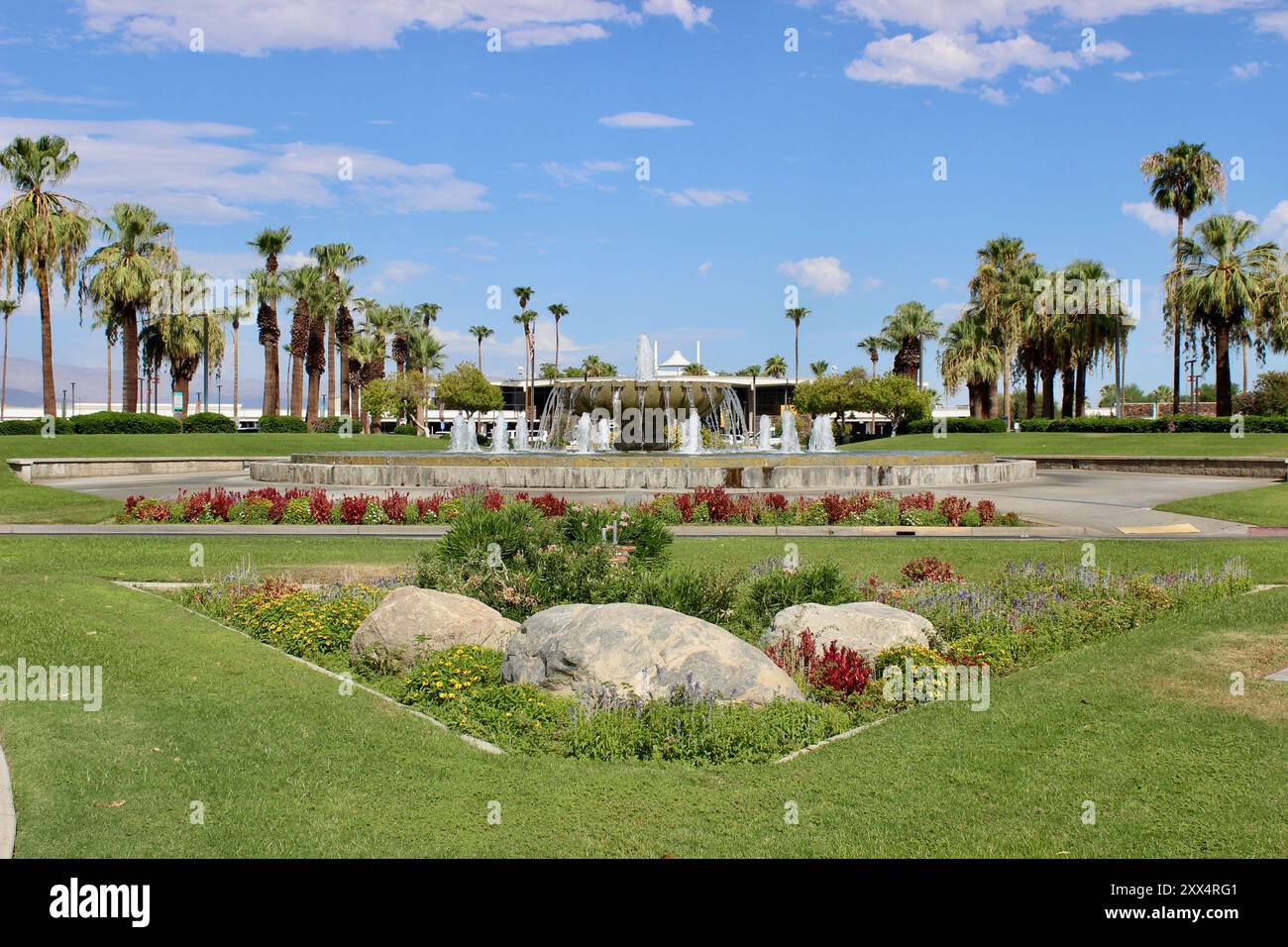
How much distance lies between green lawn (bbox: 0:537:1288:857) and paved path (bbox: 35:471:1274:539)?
375 inches

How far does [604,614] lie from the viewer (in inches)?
292

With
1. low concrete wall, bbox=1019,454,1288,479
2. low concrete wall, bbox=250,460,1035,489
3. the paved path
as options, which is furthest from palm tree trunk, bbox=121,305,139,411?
low concrete wall, bbox=1019,454,1288,479

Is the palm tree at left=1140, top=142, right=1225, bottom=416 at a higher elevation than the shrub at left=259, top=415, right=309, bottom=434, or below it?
higher

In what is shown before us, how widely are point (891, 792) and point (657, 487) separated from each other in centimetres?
1917

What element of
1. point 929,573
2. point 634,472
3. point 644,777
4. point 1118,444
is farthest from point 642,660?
point 1118,444

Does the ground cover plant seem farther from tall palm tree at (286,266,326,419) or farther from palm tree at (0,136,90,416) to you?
tall palm tree at (286,266,326,419)

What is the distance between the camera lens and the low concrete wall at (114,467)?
31.6m

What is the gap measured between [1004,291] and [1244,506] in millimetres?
44876

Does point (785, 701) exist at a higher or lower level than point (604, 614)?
lower

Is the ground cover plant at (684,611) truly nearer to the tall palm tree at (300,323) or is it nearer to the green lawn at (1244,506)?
the green lawn at (1244,506)

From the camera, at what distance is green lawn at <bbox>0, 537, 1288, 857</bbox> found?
4871 millimetres

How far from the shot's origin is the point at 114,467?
34188mm
